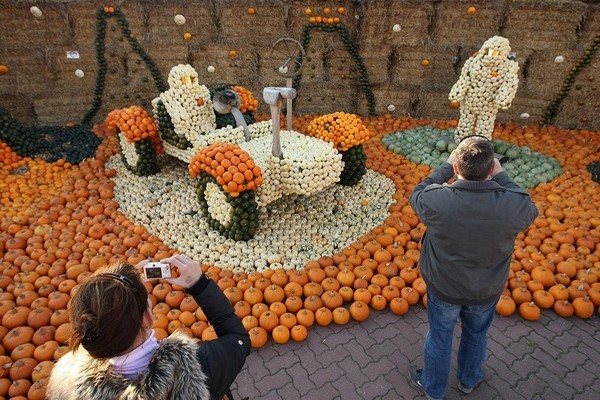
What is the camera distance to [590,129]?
800 centimetres

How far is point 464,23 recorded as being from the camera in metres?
7.65

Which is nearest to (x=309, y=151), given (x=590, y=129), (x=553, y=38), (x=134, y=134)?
(x=134, y=134)

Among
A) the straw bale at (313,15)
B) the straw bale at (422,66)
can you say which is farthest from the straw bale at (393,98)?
the straw bale at (313,15)

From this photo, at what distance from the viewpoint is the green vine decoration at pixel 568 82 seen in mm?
7308

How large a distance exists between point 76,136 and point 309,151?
5.19 metres

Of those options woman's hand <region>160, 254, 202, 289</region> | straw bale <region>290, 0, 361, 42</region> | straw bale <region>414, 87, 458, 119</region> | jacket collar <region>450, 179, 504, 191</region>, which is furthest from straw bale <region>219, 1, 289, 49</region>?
woman's hand <region>160, 254, 202, 289</region>

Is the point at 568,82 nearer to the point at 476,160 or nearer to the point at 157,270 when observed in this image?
the point at 476,160

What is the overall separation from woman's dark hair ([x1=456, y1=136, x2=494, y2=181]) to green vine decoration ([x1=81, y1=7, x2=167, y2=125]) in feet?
23.9

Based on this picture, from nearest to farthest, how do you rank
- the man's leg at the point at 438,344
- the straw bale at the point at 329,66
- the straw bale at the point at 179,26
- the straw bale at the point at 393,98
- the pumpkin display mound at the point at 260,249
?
the man's leg at the point at 438,344 < the pumpkin display mound at the point at 260,249 < the straw bale at the point at 179,26 < the straw bale at the point at 329,66 < the straw bale at the point at 393,98

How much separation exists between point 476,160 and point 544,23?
22.9 feet

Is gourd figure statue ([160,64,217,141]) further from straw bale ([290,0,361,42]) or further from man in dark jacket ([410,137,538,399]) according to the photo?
man in dark jacket ([410,137,538,399])

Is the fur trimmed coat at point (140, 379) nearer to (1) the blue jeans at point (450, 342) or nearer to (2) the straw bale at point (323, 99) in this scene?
(1) the blue jeans at point (450, 342)

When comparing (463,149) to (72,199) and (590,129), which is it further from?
(590,129)

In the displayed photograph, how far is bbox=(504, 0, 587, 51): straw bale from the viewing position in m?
7.19
